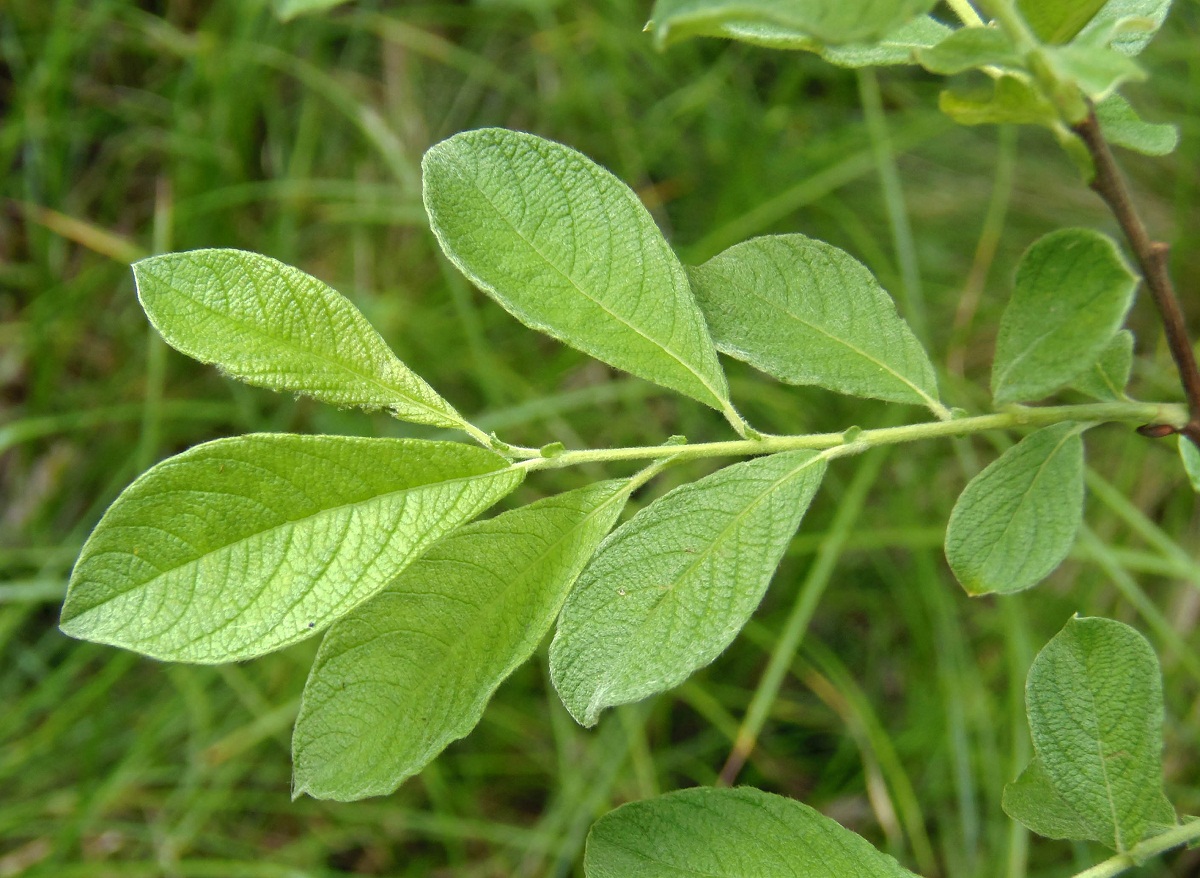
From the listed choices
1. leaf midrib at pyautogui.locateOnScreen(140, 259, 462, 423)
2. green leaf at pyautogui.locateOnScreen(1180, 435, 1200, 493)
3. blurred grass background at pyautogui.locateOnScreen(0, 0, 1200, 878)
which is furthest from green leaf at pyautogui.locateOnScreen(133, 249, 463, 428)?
blurred grass background at pyautogui.locateOnScreen(0, 0, 1200, 878)

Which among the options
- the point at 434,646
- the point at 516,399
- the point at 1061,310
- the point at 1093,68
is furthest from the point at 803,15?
the point at 516,399

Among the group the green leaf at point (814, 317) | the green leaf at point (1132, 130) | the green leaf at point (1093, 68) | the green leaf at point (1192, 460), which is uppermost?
the green leaf at point (1093, 68)

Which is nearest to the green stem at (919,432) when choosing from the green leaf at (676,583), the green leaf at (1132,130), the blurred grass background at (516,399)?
the green leaf at (676,583)

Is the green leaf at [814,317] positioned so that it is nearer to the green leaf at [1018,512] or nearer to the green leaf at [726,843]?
the green leaf at [1018,512]

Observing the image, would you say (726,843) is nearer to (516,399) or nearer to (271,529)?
(271,529)

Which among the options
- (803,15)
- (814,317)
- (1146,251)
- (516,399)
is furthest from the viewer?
(516,399)

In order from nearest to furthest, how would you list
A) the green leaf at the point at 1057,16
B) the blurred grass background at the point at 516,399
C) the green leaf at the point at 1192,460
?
the green leaf at the point at 1057,16 < the green leaf at the point at 1192,460 < the blurred grass background at the point at 516,399

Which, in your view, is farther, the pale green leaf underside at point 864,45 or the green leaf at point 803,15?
the pale green leaf underside at point 864,45
